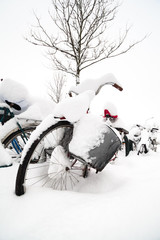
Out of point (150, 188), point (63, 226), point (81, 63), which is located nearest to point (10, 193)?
point (63, 226)

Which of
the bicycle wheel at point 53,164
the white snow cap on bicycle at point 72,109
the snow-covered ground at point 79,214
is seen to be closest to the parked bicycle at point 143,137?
the bicycle wheel at point 53,164

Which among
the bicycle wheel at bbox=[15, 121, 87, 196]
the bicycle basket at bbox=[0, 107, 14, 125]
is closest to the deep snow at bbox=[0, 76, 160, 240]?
the bicycle wheel at bbox=[15, 121, 87, 196]

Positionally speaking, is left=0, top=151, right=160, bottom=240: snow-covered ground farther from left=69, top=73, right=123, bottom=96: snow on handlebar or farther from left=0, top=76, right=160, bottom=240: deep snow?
left=69, top=73, right=123, bottom=96: snow on handlebar

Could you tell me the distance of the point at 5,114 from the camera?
1383 mm

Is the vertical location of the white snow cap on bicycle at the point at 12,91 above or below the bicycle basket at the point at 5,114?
above

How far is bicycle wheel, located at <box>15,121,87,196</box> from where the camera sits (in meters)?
0.87

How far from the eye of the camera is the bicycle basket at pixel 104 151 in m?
0.89

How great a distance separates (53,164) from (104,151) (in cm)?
51

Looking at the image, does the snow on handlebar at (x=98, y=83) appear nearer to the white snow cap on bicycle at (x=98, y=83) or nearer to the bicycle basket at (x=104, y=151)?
the white snow cap on bicycle at (x=98, y=83)

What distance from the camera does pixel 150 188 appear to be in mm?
920

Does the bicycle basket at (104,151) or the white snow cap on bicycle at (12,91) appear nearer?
the bicycle basket at (104,151)

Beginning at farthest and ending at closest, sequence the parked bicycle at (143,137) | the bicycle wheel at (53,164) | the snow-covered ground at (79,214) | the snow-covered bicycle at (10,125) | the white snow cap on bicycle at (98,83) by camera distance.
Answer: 1. the parked bicycle at (143,137)
2. the snow-covered bicycle at (10,125)
3. the white snow cap on bicycle at (98,83)
4. the bicycle wheel at (53,164)
5. the snow-covered ground at (79,214)

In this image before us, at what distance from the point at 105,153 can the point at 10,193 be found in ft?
2.34

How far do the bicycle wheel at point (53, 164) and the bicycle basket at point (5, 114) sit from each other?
0.51 metres
